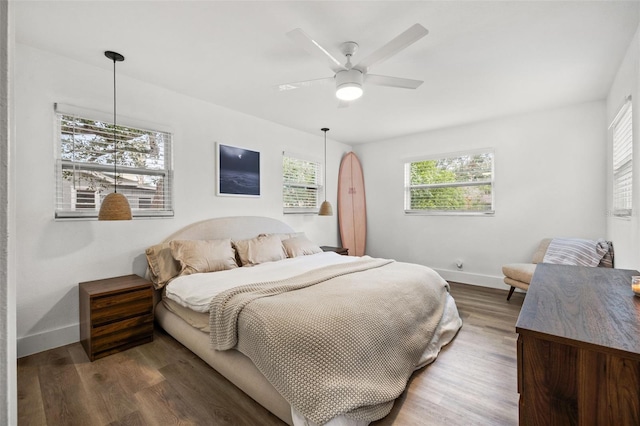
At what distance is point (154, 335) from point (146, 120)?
2141 millimetres

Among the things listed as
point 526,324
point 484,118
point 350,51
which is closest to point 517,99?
point 484,118

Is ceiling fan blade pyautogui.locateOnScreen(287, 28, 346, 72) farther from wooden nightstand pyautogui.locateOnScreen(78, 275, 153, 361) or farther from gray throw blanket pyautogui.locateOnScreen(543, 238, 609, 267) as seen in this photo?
gray throw blanket pyautogui.locateOnScreen(543, 238, 609, 267)

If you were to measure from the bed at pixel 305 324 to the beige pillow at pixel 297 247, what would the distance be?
494 mm

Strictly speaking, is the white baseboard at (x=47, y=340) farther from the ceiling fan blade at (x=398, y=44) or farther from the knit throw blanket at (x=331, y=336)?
the ceiling fan blade at (x=398, y=44)

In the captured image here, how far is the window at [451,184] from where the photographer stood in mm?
4348

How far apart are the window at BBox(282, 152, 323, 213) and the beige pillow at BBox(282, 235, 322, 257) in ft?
2.38

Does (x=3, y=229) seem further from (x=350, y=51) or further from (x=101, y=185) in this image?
(x=101, y=185)

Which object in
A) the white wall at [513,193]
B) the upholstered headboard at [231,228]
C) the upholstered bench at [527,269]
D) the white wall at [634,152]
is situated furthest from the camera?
the white wall at [513,193]

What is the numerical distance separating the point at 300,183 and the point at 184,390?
3.34m

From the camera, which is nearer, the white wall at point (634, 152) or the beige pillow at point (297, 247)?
the white wall at point (634, 152)

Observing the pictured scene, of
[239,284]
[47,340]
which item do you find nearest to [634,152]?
[239,284]

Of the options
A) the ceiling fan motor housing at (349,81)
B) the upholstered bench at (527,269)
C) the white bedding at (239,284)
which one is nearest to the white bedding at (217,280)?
the white bedding at (239,284)

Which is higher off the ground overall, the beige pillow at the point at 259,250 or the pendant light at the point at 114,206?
the pendant light at the point at 114,206

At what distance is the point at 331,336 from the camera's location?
154cm
